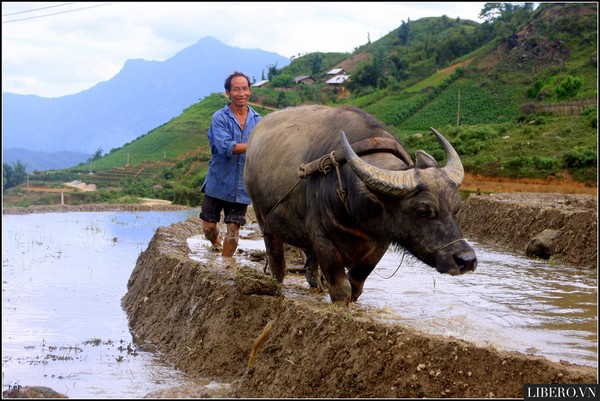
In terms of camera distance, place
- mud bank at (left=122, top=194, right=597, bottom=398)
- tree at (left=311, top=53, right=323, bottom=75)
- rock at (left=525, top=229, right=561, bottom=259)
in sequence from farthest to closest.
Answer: tree at (left=311, top=53, right=323, bottom=75)
rock at (left=525, top=229, right=561, bottom=259)
mud bank at (left=122, top=194, right=597, bottom=398)

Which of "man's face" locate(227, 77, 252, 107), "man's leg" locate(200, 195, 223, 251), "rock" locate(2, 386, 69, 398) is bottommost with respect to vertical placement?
"rock" locate(2, 386, 69, 398)

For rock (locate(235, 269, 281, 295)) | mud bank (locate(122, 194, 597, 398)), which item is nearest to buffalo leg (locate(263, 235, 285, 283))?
mud bank (locate(122, 194, 597, 398))

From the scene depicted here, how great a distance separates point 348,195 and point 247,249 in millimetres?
5253

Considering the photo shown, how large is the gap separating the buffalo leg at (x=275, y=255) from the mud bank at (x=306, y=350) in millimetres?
228

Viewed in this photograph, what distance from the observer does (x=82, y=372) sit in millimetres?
6281

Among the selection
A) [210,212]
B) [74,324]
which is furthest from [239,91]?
[74,324]

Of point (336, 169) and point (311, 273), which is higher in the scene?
point (336, 169)

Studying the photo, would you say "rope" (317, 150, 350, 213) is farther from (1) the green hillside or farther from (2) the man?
(1) the green hillside

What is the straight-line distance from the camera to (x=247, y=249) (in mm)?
10555

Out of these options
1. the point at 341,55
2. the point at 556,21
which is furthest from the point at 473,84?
the point at 341,55

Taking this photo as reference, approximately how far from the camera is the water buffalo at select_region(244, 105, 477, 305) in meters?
5.04

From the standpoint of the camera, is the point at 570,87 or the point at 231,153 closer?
the point at 231,153

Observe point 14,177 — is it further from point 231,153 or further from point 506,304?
point 506,304

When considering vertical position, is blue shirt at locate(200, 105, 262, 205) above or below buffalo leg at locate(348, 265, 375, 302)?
above
